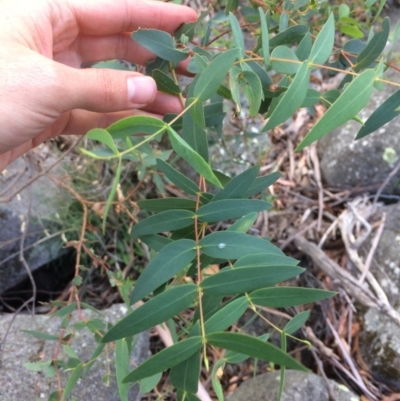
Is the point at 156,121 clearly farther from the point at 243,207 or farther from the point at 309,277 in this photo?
the point at 309,277

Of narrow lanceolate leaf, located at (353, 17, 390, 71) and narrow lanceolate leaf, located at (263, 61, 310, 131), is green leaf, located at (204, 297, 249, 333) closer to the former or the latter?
narrow lanceolate leaf, located at (263, 61, 310, 131)

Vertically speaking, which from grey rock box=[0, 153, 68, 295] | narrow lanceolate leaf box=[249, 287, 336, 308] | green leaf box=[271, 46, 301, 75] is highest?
green leaf box=[271, 46, 301, 75]

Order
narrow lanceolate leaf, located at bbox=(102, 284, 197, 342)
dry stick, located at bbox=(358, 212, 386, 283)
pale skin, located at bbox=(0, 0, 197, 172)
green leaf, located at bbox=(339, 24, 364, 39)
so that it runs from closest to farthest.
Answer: narrow lanceolate leaf, located at bbox=(102, 284, 197, 342)
pale skin, located at bbox=(0, 0, 197, 172)
green leaf, located at bbox=(339, 24, 364, 39)
dry stick, located at bbox=(358, 212, 386, 283)

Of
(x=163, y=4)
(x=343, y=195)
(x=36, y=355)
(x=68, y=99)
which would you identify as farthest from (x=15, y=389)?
(x=343, y=195)

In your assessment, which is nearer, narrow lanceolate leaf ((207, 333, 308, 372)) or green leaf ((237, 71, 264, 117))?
narrow lanceolate leaf ((207, 333, 308, 372))

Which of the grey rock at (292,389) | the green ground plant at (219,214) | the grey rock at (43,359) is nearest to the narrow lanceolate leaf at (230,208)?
the green ground plant at (219,214)

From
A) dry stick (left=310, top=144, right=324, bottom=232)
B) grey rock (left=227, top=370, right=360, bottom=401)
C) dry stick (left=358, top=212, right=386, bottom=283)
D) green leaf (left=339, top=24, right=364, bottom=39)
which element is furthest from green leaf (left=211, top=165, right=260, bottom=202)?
dry stick (left=310, top=144, right=324, bottom=232)

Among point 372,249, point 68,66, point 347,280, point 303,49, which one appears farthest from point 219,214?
point 372,249
